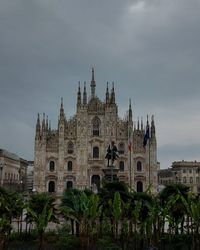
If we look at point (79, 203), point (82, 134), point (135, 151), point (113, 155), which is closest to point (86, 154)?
point (82, 134)

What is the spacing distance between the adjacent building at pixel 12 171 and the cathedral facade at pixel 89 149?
7.70 meters

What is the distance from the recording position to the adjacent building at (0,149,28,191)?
6988cm

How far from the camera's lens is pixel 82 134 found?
2514 inches

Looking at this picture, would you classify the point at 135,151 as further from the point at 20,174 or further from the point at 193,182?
the point at 20,174

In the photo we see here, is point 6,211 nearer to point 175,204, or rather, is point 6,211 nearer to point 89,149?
point 175,204

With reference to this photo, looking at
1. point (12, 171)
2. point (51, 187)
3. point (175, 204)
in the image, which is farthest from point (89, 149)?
point (175, 204)

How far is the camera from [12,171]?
269 feet

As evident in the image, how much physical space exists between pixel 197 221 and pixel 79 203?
653 cm

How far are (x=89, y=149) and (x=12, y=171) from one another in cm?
2505

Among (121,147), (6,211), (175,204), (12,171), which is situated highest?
(121,147)

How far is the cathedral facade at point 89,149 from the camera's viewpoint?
62.8 meters

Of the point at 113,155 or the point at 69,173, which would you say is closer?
the point at 113,155

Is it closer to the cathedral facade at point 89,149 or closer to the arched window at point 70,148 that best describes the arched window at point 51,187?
the cathedral facade at point 89,149

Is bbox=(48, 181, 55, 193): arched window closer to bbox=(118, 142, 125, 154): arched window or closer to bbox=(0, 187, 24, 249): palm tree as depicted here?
bbox=(118, 142, 125, 154): arched window
